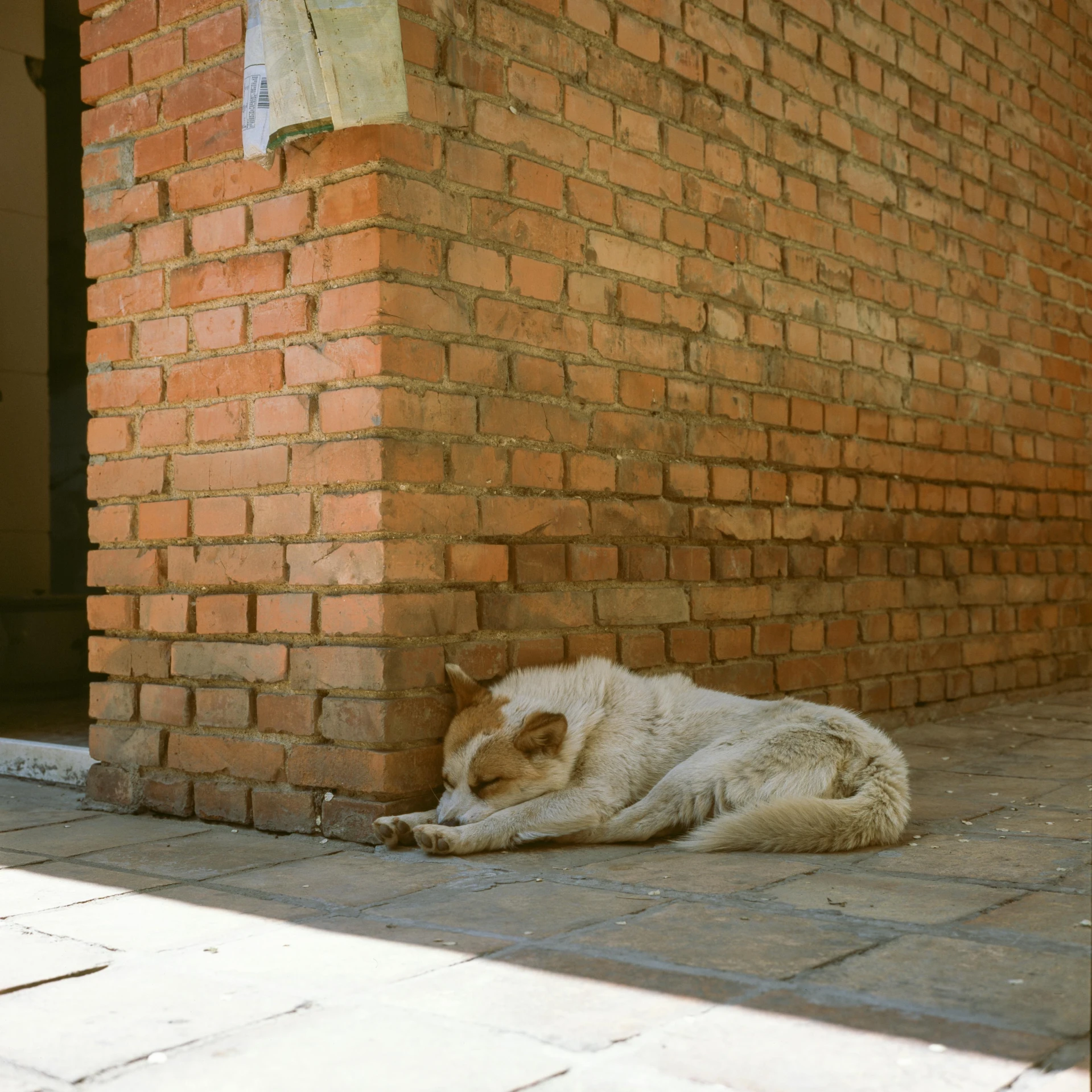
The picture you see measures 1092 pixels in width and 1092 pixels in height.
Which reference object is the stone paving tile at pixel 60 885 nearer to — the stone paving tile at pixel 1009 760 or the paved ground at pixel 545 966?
the paved ground at pixel 545 966

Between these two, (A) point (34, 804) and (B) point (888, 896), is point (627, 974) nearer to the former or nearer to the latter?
(B) point (888, 896)

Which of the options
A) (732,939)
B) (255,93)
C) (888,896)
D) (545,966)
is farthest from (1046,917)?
(255,93)

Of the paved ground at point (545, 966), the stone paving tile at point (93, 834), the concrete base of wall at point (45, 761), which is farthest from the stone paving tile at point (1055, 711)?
the concrete base of wall at point (45, 761)

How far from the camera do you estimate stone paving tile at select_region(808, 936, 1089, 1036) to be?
160cm

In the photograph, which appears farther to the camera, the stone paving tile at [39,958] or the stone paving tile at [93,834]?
the stone paving tile at [93,834]

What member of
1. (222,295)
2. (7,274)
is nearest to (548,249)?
(222,295)

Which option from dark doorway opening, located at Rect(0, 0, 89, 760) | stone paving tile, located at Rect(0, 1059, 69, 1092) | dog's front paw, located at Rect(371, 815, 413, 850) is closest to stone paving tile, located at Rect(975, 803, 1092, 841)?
dog's front paw, located at Rect(371, 815, 413, 850)

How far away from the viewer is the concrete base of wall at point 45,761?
3.63 metres

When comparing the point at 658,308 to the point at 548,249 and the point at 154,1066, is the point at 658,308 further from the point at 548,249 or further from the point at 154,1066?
the point at 154,1066

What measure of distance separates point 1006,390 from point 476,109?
3.38 m

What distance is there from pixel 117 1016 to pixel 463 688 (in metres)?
1.36

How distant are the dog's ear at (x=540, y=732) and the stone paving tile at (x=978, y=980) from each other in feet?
3.65

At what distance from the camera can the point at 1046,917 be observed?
210 centimetres

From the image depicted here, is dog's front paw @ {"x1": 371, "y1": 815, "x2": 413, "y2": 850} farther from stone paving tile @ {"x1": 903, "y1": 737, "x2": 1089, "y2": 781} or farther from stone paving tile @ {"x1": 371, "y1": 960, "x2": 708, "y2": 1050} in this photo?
stone paving tile @ {"x1": 903, "y1": 737, "x2": 1089, "y2": 781}
